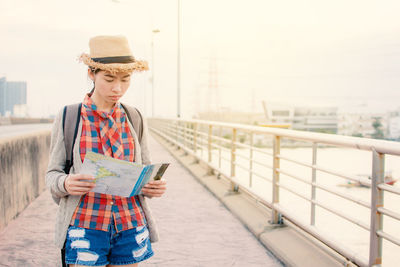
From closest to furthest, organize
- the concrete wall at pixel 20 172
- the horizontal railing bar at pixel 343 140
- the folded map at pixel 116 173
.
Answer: the folded map at pixel 116 173 < the horizontal railing bar at pixel 343 140 < the concrete wall at pixel 20 172

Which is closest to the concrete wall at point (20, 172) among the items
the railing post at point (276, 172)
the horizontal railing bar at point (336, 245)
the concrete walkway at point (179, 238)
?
the concrete walkway at point (179, 238)

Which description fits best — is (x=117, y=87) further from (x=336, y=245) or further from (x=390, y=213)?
(x=336, y=245)

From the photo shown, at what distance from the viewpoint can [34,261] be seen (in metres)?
4.60

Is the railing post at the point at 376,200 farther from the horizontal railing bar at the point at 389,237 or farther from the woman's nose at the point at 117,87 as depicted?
the woman's nose at the point at 117,87

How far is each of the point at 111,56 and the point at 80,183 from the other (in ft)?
2.12

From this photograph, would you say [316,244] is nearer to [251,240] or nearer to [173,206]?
[251,240]

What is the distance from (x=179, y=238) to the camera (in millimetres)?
5562

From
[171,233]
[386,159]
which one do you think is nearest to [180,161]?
[171,233]

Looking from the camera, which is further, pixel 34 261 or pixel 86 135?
pixel 34 261

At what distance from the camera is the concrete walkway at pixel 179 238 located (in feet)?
15.4

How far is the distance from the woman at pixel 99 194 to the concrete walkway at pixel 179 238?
2.35m

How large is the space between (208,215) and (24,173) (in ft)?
9.29

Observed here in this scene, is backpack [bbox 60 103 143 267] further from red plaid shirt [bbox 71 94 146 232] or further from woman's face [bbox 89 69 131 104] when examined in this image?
woman's face [bbox 89 69 131 104]

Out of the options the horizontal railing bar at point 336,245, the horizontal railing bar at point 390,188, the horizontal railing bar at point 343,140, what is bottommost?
the horizontal railing bar at point 336,245
